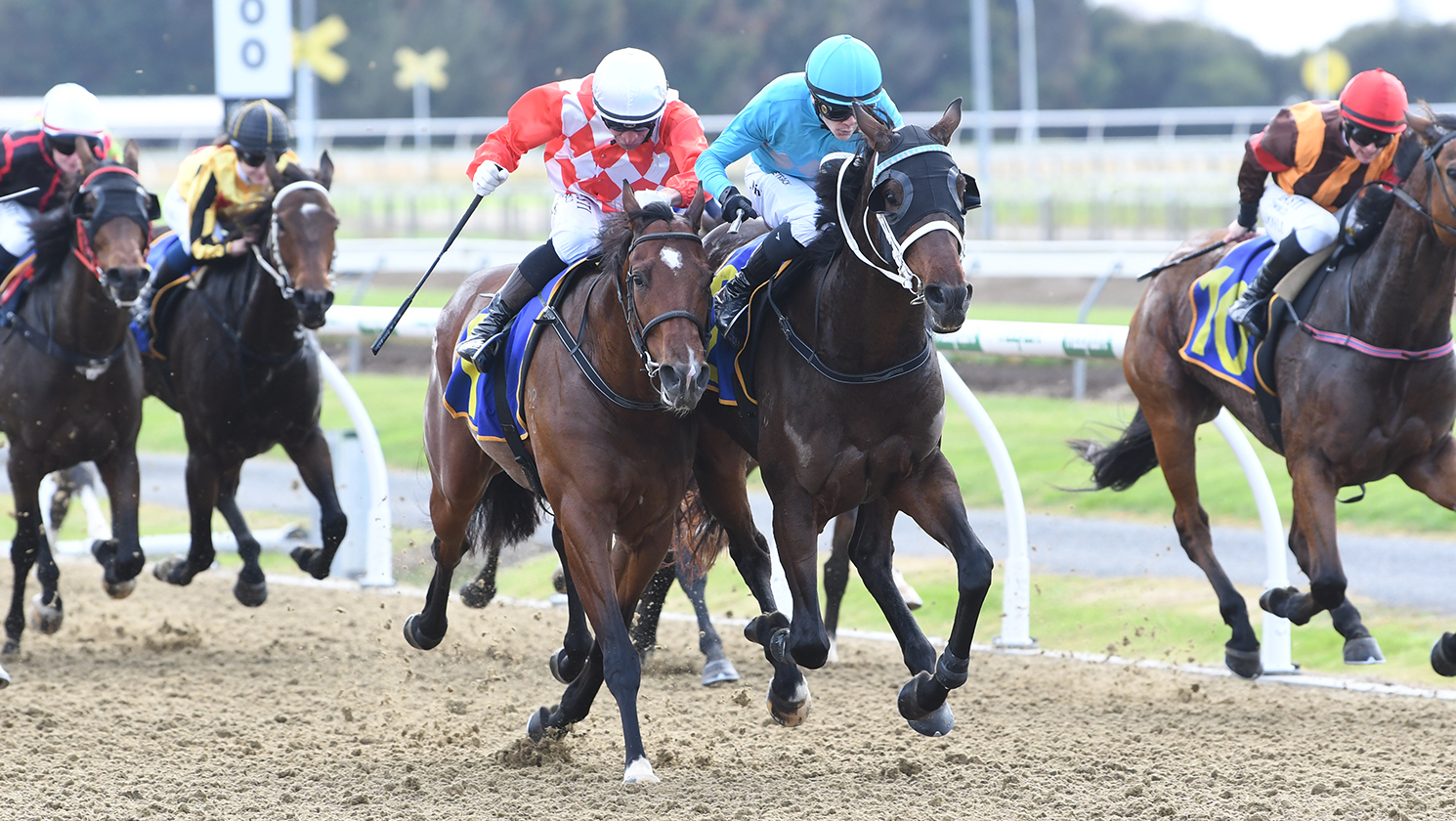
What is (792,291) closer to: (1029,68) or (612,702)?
(612,702)

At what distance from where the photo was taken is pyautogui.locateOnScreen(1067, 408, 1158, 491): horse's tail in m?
6.60

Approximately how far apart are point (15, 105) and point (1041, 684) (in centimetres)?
1688

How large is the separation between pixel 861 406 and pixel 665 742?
1391mm

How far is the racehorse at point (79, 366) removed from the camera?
5.95 m

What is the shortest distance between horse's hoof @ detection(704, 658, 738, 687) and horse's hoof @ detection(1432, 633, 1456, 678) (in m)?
2.33

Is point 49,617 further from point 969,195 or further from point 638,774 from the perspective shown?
point 969,195

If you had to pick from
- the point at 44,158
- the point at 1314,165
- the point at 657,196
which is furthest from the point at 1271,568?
the point at 44,158

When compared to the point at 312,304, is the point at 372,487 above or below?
below

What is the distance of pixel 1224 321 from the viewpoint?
5801 millimetres

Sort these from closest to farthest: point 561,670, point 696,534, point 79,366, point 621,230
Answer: point 621,230, point 561,670, point 696,534, point 79,366

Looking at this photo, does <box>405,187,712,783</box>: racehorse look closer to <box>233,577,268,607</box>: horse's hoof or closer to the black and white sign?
<box>233,577,268,607</box>: horse's hoof

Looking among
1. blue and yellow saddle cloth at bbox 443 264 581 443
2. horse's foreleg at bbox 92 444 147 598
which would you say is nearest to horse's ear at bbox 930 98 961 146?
blue and yellow saddle cloth at bbox 443 264 581 443

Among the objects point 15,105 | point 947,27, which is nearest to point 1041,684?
point 15,105

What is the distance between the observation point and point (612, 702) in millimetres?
5633
